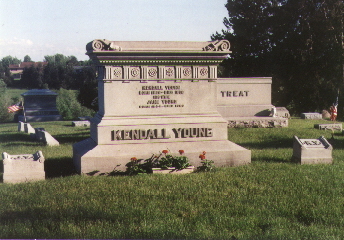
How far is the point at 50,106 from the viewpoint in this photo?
101 ft

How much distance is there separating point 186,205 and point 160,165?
2.52m

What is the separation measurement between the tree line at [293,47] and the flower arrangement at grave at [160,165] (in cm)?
2714

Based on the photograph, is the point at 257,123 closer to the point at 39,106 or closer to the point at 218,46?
the point at 218,46

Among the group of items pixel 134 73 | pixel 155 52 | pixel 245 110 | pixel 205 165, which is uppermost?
pixel 155 52

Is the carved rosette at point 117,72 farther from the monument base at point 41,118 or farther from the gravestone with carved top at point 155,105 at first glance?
the monument base at point 41,118

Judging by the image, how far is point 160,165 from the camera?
8.70 meters

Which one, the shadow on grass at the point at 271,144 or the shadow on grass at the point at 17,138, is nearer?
the shadow on grass at the point at 271,144

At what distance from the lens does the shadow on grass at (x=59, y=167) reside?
898cm

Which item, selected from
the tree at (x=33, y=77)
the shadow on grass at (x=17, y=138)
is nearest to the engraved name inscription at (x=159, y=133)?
the shadow on grass at (x=17, y=138)

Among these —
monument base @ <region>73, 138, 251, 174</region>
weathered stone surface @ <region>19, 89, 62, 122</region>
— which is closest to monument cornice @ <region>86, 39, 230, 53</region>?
monument base @ <region>73, 138, 251, 174</region>

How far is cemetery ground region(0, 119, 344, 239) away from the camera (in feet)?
17.0

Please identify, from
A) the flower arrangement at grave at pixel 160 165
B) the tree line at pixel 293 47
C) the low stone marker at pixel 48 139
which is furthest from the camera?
the tree line at pixel 293 47

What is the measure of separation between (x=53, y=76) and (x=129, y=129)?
176ft

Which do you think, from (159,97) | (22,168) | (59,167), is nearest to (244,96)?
(159,97)
